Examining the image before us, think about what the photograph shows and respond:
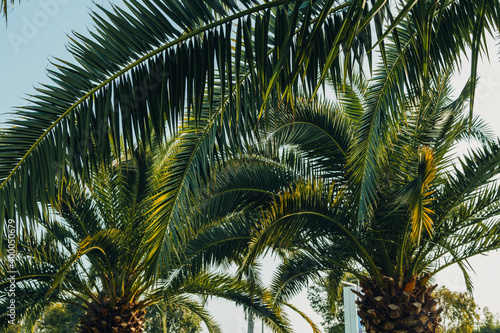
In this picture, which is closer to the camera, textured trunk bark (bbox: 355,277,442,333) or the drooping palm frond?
the drooping palm frond

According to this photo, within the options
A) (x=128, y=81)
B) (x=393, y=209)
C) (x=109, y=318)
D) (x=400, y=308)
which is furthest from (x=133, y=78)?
(x=109, y=318)

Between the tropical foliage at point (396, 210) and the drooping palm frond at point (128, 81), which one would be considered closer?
the drooping palm frond at point (128, 81)

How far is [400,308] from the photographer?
746 centimetres

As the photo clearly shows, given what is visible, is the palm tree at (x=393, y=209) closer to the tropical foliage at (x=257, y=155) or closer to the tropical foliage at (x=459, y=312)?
the tropical foliage at (x=257, y=155)

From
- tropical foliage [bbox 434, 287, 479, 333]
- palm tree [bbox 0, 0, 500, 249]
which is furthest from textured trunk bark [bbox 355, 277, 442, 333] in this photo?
tropical foliage [bbox 434, 287, 479, 333]

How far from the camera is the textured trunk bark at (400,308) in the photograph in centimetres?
741

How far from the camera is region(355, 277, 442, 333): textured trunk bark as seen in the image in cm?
741

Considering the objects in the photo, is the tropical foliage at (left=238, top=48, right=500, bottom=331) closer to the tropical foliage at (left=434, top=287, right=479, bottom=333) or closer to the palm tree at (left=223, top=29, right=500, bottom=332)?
the palm tree at (left=223, top=29, right=500, bottom=332)

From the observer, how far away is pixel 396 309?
739 cm

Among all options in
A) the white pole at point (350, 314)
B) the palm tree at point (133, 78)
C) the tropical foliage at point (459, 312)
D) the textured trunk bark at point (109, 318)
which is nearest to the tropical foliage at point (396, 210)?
the textured trunk bark at point (109, 318)

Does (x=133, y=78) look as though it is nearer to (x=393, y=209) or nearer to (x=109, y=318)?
(x=393, y=209)

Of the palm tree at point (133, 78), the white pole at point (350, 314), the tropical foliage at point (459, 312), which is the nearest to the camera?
the palm tree at point (133, 78)

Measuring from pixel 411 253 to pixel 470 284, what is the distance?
78.9 inches

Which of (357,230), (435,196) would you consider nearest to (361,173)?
(357,230)
